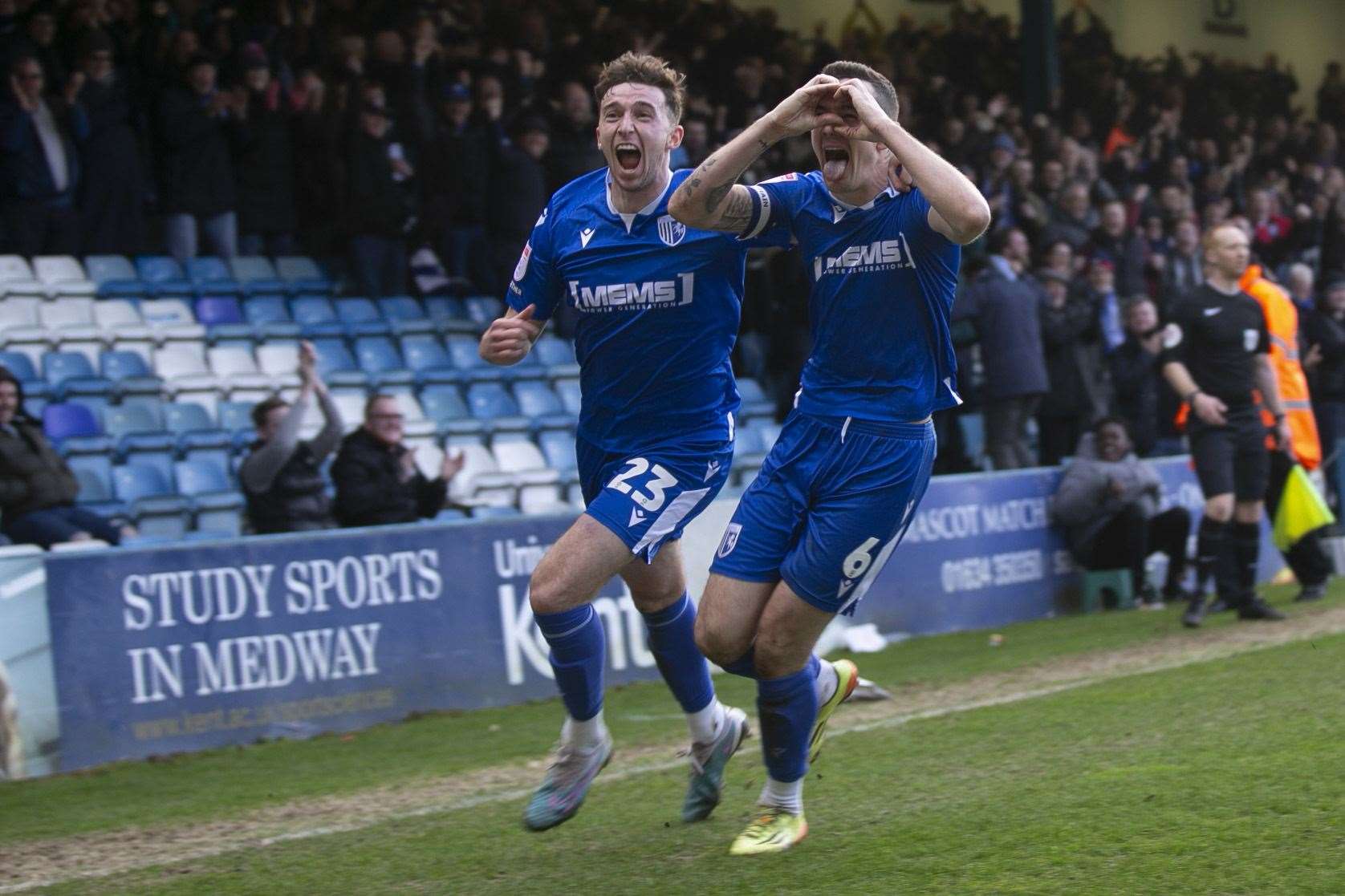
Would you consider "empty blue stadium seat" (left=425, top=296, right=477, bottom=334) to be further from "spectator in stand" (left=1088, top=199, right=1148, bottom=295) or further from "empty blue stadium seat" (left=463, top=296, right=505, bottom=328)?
"spectator in stand" (left=1088, top=199, right=1148, bottom=295)

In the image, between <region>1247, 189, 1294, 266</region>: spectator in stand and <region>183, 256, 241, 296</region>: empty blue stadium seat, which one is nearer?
<region>183, 256, 241, 296</region>: empty blue stadium seat

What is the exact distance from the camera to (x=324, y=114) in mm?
13383

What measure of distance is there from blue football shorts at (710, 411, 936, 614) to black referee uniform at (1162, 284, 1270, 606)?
575 centimetres

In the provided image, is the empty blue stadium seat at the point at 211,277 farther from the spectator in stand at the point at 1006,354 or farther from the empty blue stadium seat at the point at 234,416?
the spectator in stand at the point at 1006,354

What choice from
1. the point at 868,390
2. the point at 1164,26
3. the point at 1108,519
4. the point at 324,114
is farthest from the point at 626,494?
the point at 1164,26

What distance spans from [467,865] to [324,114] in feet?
30.5

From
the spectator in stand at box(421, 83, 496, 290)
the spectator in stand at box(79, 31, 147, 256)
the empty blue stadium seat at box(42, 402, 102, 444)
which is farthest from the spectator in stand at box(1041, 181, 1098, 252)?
the empty blue stadium seat at box(42, 402, 102, 444)

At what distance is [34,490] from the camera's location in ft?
30.6

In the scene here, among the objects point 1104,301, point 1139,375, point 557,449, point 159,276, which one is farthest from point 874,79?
point 1104,301

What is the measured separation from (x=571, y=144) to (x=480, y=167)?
94cm

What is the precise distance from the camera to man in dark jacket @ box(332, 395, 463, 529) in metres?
10.0

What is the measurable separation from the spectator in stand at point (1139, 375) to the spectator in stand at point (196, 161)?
292 inches

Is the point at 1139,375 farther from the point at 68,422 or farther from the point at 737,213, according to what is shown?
the point at 737,213

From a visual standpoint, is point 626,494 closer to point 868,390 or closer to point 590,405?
point 590,405
